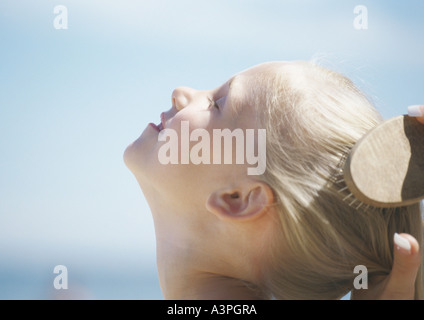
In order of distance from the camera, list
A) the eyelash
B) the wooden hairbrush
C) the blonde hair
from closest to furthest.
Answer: the wooden hairbrush
the blonde hair
the eyelash

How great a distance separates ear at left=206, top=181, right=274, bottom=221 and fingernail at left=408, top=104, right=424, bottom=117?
0.35m

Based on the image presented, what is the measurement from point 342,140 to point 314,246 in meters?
0.25

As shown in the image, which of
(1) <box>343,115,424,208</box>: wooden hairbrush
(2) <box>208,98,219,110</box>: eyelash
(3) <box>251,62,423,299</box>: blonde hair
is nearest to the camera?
(1) <box>343,115,424,208</box>: wooden hairbrush

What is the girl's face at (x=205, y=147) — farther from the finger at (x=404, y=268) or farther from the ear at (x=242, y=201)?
the finger at (x=404, y=268)

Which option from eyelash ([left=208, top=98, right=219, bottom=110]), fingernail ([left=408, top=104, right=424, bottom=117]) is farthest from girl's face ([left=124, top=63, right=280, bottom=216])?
fingernail ([left=408, top=104, right=424, bottom=117])

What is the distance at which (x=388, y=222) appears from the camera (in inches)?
43.2

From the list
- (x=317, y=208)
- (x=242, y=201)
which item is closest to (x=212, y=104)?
(x=242, y=201)

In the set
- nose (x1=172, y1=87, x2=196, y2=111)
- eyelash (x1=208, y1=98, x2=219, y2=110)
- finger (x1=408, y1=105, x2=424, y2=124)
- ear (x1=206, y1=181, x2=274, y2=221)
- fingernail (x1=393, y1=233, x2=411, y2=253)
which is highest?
nose (x1=172, y1=87, x2=196, y2=111)

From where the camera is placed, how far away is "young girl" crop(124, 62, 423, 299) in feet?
3.58

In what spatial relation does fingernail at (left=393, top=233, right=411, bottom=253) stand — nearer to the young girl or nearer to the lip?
the young girl

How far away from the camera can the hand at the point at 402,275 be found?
0.97 meters

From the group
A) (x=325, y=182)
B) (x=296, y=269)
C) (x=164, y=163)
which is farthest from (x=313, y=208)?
(x=164, y=163)

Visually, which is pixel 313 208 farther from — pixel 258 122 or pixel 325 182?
pixel 258 122

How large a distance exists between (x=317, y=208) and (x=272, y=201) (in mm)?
108
